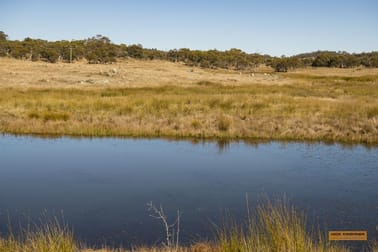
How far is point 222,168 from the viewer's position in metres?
14.5

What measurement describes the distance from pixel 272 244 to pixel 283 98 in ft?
76.6

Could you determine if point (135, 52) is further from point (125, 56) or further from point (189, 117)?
point (189, 117)

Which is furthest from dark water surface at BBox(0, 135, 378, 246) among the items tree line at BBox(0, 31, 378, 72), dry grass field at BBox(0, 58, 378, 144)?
tree line at BBox(0, 31, 378, 72)

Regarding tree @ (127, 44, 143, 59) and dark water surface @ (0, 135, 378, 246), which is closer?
dark water surface @ (0, 135, 378, 246)

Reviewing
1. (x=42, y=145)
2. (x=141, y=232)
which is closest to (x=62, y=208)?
(x=141, y=232)

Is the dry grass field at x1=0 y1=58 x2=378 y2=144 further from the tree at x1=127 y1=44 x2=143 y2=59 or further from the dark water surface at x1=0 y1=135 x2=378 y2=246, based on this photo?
the tree at x1=127 y1=44 x2=143 y2=59

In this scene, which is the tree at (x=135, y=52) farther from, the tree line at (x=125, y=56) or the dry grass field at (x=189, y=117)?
the dry grass field at (x=189, y=117)

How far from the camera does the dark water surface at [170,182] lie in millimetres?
9305

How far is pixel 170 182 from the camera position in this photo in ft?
41.2

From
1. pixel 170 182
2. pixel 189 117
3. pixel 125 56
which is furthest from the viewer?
pixel 125 56

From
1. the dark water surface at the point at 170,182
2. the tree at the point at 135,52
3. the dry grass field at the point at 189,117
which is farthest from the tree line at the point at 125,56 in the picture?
the dark water surface at the point at 170,182

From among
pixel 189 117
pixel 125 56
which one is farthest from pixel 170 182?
pixel 125 56

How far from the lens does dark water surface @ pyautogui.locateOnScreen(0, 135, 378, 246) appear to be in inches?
366

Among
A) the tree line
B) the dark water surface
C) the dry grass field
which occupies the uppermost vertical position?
the tree line
